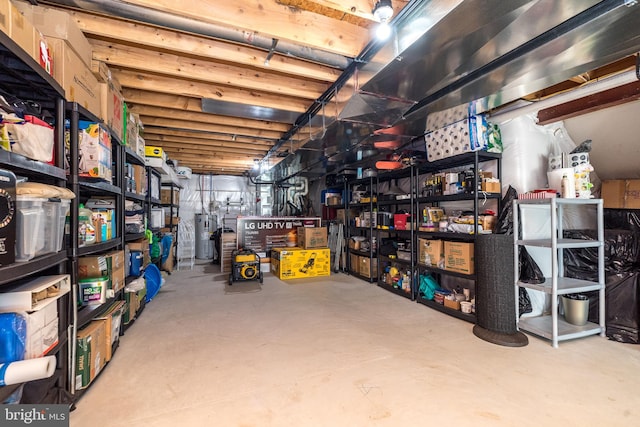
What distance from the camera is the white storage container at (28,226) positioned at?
1.15 metres

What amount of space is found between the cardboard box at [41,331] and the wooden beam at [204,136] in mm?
3704

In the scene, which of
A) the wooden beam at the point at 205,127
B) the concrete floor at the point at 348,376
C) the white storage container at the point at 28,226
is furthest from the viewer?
the wooden beam at the point at 205,127

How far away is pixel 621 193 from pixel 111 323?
501 cm

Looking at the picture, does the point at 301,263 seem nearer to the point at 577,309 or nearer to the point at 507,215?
the point at 507,215

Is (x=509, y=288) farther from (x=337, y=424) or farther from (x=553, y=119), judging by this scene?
(x=337, y=424)

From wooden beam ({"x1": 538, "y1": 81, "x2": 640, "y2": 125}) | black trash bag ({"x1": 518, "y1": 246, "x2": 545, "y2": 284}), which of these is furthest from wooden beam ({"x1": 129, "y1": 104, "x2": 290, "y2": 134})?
black trash bag ({"x1": 518, "y1": 246, "x2": 545, "y2": 284})

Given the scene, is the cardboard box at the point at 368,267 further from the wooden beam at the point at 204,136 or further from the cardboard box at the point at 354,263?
the wooden beam at the point at 204,136

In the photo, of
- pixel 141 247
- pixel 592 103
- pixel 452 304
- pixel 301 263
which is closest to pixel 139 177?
pixel 141 247

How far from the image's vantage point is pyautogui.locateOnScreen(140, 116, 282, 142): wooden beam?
13.3ft

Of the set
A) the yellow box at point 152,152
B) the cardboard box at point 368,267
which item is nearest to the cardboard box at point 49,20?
the yellow box at point 152,152

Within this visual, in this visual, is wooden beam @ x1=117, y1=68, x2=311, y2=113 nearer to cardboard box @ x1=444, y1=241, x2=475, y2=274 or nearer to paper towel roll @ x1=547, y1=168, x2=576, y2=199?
cardboard box @ x1=444, y1=241, x2=475, y2=274

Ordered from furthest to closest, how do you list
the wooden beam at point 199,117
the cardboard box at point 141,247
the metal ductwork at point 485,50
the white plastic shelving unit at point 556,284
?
the wooden beam at point 199,117 → the cardboard box at point 141,247 → the white plastic shelving unit at point 556,284 → the metal ductwork at point 485,50

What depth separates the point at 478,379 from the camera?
6.52 feet

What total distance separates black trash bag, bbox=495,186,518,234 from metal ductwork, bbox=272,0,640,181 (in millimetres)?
1014
